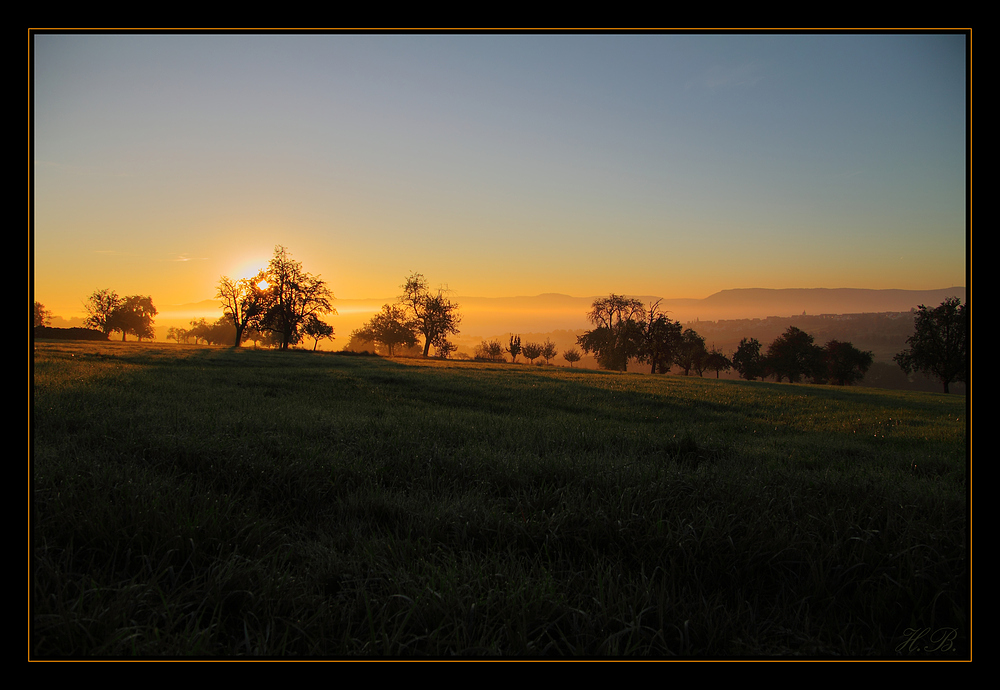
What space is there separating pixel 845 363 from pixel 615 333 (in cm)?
4853

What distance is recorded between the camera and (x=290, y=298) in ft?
171

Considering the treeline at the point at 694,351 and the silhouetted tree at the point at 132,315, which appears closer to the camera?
the treeline at the point at 694,351

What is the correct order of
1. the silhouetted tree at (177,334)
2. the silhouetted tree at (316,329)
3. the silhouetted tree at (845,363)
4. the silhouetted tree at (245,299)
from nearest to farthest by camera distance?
the silhouetted tree at (245,299) < the silhouetted tree at (316,329) < the silhouetted tree at (845,363) < the silhouetted tree at (177,334)

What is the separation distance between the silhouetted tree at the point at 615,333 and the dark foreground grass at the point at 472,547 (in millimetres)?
68930

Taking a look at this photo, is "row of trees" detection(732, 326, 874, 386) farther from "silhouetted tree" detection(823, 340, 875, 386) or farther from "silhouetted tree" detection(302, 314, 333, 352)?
"silhouetted tree" detection(302, 314, 333, 352)

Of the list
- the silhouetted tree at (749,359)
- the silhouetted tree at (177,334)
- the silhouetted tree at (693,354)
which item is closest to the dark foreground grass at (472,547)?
the silhouetted tree at (693,354)

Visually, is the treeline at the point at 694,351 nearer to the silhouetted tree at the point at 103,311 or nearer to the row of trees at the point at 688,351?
the row of trees at the point at 688,351

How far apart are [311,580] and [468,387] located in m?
10.8

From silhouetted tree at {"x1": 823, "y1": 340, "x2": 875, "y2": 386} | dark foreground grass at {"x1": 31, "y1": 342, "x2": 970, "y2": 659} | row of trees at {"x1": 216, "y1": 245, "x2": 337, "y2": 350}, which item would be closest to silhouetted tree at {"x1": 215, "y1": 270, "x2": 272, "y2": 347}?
row of trees at {"x1": 216, "y1": 245, "x2": 337, "y2": 350}

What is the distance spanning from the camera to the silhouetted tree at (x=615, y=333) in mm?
72062

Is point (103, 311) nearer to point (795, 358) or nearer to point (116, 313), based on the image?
point (116, 313)

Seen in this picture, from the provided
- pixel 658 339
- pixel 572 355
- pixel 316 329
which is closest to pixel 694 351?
pixel 658 339

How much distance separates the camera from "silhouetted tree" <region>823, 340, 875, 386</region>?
258 ft
